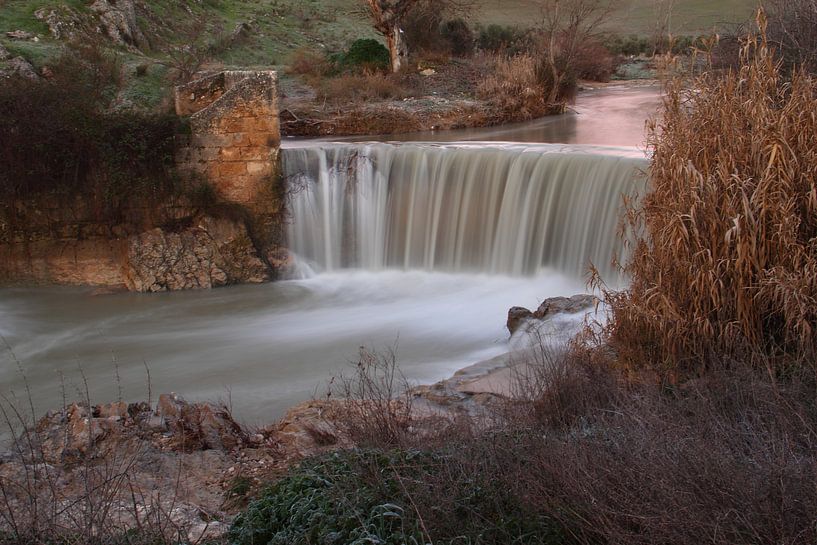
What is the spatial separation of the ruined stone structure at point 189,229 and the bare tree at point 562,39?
371 inches

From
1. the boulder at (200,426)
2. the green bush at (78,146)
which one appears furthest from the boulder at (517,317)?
the green bush at (78,146)

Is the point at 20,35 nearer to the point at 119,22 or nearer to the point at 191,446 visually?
the point at 119,22

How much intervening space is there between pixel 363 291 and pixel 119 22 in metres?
14.1

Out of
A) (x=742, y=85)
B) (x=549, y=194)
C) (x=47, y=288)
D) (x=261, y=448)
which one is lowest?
(x=47, y=288)

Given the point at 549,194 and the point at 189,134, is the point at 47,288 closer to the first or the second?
the point at 189,134

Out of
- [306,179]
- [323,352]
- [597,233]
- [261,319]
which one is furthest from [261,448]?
[306,179]

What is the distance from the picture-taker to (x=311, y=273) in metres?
12.4

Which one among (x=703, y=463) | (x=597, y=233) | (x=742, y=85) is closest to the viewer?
(x=703, y=463)

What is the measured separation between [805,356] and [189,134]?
9134 millimetres

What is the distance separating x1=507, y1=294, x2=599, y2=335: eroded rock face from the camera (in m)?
8.49

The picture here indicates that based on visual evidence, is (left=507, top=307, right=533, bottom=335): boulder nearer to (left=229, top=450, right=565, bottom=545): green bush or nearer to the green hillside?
(left=229, top=450, right=565, bottom=545): green bush

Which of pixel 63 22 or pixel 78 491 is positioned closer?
pixel 78 491

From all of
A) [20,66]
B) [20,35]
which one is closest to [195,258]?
[20,66]

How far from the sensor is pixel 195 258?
11953 mm
